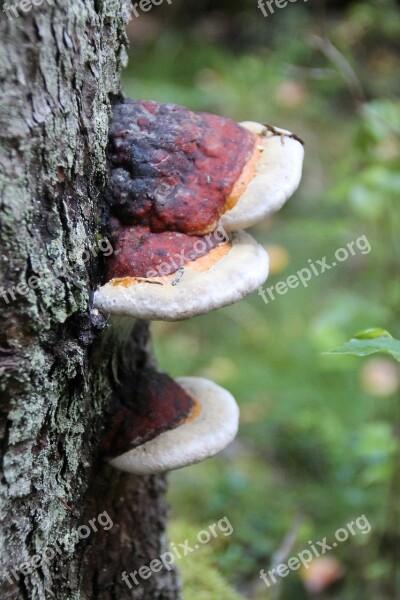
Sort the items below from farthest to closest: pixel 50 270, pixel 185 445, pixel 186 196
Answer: pixel 185 445
pixel 186 196
pixel 50 270

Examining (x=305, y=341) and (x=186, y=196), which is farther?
(x=305, y=341)

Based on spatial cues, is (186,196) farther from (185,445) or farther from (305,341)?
(305,341)

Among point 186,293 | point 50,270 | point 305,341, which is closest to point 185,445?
point 186,293

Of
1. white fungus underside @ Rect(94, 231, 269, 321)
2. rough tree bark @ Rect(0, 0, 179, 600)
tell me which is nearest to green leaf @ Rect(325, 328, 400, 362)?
white fungus underside @ Rect(94, 231, 269, 321)

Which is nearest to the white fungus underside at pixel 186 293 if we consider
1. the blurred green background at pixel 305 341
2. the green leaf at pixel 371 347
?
the green leaf at pixel 371 347

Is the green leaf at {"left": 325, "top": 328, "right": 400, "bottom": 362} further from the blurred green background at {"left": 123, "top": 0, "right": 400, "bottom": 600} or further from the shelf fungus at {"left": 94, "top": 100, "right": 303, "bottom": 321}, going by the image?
the blurred green background at {"left": 123, "top": 0, "right": 400, "bottom": 600}

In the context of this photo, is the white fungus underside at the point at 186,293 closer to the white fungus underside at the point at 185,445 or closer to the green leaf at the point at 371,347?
the green leaf at the point at 371,347
